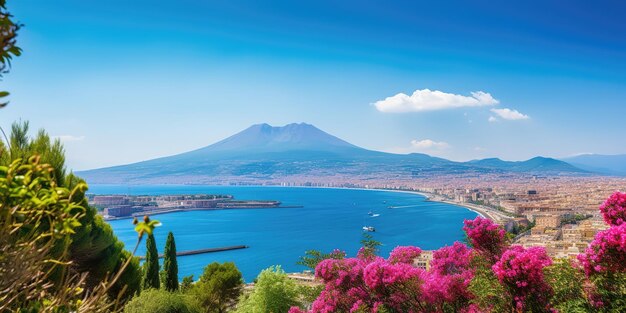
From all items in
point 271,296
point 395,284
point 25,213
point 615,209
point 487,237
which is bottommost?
point 271,296

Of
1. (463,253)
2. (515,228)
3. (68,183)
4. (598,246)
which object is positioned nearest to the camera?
(598,246)

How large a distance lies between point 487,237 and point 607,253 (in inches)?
35.6

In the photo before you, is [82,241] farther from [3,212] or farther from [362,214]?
[362,214]

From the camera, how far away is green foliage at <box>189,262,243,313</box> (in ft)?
33.5

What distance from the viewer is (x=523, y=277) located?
266 cm

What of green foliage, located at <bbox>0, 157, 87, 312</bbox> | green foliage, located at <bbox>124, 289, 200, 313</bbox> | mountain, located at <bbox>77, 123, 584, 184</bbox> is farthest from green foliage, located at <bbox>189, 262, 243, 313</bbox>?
mountain, located at <bbox>77, 123, 584, 184</bbox>

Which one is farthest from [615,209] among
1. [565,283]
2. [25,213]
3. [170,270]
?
[170,270]

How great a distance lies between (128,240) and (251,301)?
106ft

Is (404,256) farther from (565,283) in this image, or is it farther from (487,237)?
(565,283)

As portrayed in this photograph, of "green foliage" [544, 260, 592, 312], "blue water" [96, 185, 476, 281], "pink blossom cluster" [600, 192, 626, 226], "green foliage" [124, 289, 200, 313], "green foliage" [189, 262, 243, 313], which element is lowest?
"blue water" [96, 185, 476, 281]

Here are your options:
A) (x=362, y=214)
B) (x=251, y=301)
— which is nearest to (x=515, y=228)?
(x=362, y=214)

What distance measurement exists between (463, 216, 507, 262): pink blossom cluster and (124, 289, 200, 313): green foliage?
505 centimetres

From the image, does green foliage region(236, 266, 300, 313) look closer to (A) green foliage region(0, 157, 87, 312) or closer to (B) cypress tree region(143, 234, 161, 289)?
(B) cypress tree region(143, 234, 161, 289)

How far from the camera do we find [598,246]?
2.54 m
